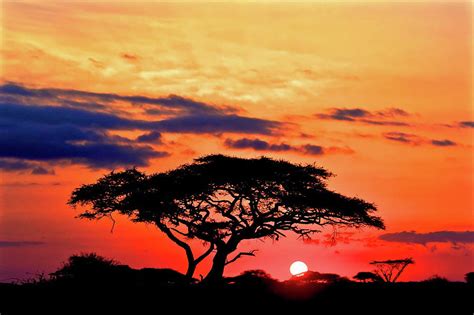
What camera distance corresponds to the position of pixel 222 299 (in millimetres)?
40219

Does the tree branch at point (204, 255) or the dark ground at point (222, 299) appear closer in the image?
the dark ground at point (222, 299)

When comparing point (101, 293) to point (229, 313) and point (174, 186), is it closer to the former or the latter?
point (229, 313)

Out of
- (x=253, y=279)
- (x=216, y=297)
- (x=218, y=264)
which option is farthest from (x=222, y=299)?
(x=218, y=264)

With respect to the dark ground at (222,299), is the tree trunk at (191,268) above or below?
above

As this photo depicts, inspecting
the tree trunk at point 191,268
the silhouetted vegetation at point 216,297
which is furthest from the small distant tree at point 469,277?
the tree trunk at point 191,268

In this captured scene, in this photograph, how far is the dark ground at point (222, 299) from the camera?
38.4 m

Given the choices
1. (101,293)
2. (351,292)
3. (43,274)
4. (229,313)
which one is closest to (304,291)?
(351,292)

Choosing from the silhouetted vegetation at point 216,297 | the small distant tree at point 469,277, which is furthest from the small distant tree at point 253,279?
the small distant tree at point 469,277

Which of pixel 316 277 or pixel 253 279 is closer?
pixel 253 279

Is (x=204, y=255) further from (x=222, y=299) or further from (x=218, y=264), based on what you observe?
(x=222, y=299)

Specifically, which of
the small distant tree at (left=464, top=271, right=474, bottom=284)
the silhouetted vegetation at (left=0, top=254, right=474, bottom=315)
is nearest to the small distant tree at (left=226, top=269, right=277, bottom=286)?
the silhouetted vegetation at (left=0, top=254, right=474, bottom=315)

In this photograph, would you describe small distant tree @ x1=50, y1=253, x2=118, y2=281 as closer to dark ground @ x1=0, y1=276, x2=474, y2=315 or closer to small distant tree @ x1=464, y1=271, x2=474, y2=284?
dark ground @ x1=0, y1=276, x2=474, y2=315

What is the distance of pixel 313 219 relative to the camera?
196 ft

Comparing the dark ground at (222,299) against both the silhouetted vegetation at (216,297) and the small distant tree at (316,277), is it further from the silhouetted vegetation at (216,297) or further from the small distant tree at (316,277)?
the small distant tree at (316,277)
